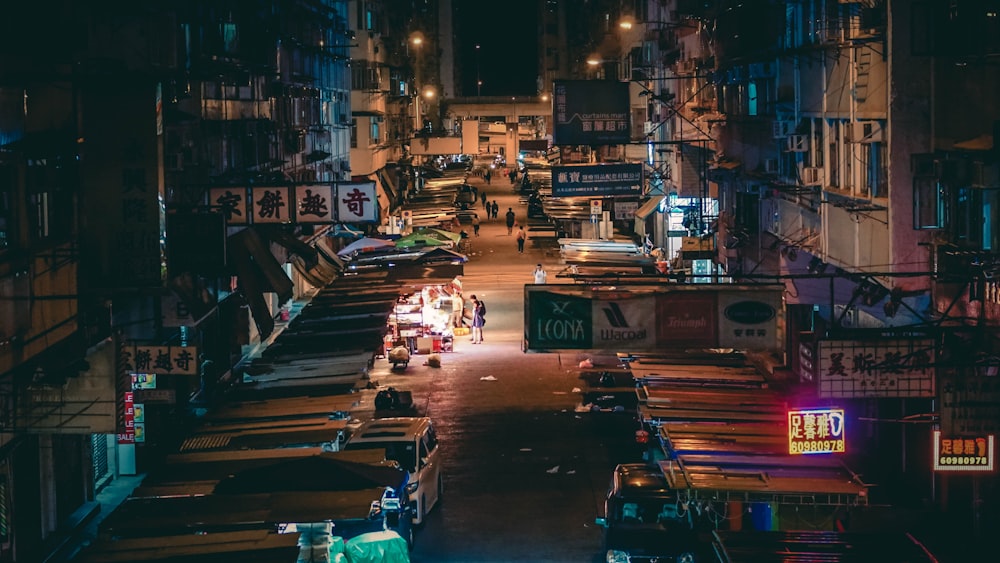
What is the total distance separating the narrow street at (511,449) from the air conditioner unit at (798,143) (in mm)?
7653

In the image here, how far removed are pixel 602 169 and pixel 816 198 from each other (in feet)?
31.0

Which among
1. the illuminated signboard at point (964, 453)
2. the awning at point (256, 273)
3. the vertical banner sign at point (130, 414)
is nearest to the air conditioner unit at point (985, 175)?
the illuminated signboard at point (964, 453)

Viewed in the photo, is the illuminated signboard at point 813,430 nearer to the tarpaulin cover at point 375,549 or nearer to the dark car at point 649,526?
the dark car at point 649,526

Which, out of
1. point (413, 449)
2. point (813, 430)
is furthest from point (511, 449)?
point (813, 430)

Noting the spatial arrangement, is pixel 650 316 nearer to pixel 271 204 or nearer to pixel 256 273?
pixel 271 204

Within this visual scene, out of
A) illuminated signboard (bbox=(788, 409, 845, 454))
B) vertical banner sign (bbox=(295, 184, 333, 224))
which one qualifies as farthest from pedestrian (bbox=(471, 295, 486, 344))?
illuminated signboard (bbox=(788, 409, 845, 454))

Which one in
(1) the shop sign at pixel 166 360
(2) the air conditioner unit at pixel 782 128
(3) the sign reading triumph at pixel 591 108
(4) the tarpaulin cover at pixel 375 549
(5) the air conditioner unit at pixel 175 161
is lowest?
(4) the tarpaulin cover at pixel 375 549

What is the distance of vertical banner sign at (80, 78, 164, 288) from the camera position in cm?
2031

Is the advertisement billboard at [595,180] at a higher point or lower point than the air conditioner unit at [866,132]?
lower

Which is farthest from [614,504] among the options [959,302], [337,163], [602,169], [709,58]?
[337,163]

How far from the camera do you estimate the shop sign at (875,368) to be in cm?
1961

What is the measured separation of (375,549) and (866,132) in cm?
1246

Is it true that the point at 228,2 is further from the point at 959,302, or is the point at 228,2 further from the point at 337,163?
the point at 337,163

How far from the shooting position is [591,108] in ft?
121
